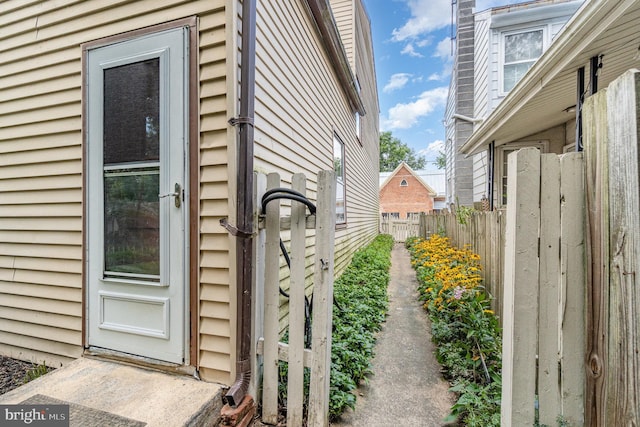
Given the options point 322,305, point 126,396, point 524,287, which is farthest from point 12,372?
point 524,287

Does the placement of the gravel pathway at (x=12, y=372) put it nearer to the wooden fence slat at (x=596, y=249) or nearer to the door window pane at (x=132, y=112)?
the door window pane at (x=132, y=112)

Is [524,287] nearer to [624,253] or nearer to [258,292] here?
[624,253]

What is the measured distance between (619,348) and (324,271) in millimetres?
1358

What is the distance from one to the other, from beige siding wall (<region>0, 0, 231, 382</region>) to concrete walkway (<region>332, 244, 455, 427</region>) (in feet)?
3.62

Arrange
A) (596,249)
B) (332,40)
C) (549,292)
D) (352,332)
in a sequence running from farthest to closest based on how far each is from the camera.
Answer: (332,40) < (352,332) < (549,292) < (596,249)

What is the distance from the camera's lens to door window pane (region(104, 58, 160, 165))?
86.2 inches

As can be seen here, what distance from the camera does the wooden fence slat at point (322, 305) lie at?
Result: 1879 millimetres

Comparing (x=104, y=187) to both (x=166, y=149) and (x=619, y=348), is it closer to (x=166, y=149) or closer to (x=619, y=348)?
(x=166, y=149)

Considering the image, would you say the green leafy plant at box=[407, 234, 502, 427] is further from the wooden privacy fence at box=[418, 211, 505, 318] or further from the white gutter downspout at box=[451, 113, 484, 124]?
the white gutter downspout at box=[451, 113, 484, 124]

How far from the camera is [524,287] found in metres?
1.18

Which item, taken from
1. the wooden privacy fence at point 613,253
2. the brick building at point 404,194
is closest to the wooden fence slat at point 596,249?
the wooden privacy fence at point 613,253

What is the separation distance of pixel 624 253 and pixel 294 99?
3.05m

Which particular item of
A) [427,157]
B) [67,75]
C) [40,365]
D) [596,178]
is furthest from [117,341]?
[427,157]

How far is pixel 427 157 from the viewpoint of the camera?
49.9 m
